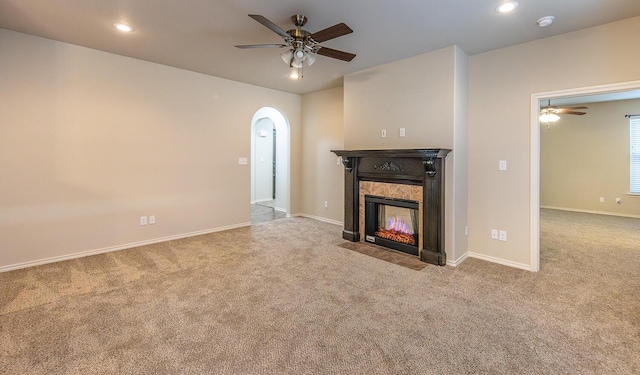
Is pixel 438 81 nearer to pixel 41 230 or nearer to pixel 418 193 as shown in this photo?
pixel 418 193

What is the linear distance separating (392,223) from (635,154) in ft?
20.1

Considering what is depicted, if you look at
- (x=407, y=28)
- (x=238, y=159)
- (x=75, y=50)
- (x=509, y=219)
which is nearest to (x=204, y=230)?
(x=238, y=159)

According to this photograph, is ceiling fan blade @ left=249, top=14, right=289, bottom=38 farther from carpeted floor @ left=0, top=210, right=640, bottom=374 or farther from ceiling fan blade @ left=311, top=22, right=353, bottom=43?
carpeted floor @ left=0, top=210, right=640, bottom=374

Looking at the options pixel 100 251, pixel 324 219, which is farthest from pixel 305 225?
pixel 100 251

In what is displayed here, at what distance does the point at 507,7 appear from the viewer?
8.23 feet

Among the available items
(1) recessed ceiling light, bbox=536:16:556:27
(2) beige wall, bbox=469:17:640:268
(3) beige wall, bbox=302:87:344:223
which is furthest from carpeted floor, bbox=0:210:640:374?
(1) recessed ceiling light, bbox=536:16:556:27

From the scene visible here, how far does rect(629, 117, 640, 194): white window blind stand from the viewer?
6094 mm

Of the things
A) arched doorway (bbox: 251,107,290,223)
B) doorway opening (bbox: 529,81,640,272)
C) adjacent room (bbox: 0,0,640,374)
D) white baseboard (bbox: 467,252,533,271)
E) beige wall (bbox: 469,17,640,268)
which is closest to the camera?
adjacent room (bbox: 0,0,640,374)

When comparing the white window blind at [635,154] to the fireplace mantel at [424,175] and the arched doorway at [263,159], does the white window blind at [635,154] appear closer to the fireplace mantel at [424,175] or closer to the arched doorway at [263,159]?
the fireplace mantel at [424,175]

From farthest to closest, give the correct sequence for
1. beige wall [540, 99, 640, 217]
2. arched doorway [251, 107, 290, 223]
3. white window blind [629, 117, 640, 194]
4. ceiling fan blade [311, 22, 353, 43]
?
arched doorway [251, 107, 290, 223] < beige wall [540, 99, 640, 217] < white window blind [629, 117, 640, 194] < ceiling fan blade [311, 22, 353, 43]

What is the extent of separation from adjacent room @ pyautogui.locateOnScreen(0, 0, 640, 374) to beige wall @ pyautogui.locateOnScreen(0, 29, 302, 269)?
22 millimetres

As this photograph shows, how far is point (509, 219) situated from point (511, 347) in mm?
1925

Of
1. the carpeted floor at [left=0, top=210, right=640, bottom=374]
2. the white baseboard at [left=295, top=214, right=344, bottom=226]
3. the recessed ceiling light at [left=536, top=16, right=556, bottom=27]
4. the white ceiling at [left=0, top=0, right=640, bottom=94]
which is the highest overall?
the white ceiling at [left=0, top=0, right=640, bottom=94]

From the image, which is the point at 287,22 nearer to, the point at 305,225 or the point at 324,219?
the point at 305,225
